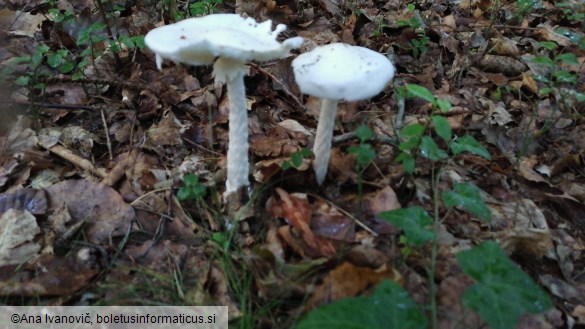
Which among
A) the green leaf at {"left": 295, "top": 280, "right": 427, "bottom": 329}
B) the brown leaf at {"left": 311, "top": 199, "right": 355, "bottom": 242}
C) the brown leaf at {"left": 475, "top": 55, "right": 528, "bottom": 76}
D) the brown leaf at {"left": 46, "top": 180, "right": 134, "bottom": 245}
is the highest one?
the green leaf at {"left": 295, "top": 280, "right": 427, "bottom": 329}

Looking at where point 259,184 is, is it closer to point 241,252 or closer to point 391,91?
point 241,252

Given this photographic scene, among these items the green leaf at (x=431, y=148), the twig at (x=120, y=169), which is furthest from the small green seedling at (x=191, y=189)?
the green leaf at (x=431, y=148)

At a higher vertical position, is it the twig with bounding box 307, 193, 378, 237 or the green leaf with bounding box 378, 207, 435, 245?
the green leaf with bounding box 378, 207, 435, 245

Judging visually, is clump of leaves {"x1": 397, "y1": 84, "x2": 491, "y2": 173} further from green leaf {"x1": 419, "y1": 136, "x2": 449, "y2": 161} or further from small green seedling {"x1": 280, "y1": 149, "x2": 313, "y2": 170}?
small green seedling {"x1": 280, "y1": 149, "x2": 313, "y2": 170}

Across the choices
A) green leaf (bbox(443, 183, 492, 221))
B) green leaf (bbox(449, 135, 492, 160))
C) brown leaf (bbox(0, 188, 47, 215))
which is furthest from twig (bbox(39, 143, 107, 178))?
green leaf (bbox(449, 135, 492, 160))

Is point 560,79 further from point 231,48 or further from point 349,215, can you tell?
point 231,48

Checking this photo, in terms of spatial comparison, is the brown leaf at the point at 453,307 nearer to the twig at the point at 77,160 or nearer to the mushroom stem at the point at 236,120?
the mushroom stem at the point at 236,120
